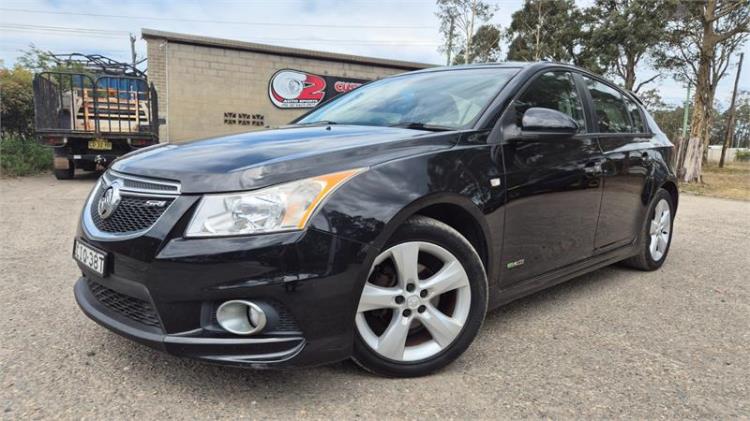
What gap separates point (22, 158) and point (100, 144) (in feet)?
8.00

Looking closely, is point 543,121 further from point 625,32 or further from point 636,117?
point 625,32

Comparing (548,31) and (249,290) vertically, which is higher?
(548,31)

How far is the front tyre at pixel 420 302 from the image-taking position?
2174 millimetres

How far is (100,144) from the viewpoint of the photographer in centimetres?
1059

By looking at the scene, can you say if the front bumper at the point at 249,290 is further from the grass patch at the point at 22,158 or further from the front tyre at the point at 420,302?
the grass patch at the point at 22,158

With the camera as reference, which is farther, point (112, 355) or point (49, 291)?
point (49, 291)

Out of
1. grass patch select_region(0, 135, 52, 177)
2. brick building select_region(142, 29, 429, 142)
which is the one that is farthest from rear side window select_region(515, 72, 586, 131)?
brick building select_region(142, 29, 429, 142)

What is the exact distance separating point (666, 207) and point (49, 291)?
488cm

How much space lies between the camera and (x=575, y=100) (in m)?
3.47

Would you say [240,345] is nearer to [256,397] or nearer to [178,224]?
[256,397]

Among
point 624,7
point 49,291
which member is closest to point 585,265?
point 49,291

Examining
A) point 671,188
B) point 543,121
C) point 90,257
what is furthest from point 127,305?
point 671,188

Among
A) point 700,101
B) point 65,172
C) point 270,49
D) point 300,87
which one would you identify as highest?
point 270,49

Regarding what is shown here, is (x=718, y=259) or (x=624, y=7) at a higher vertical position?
(x=624, y=7)
